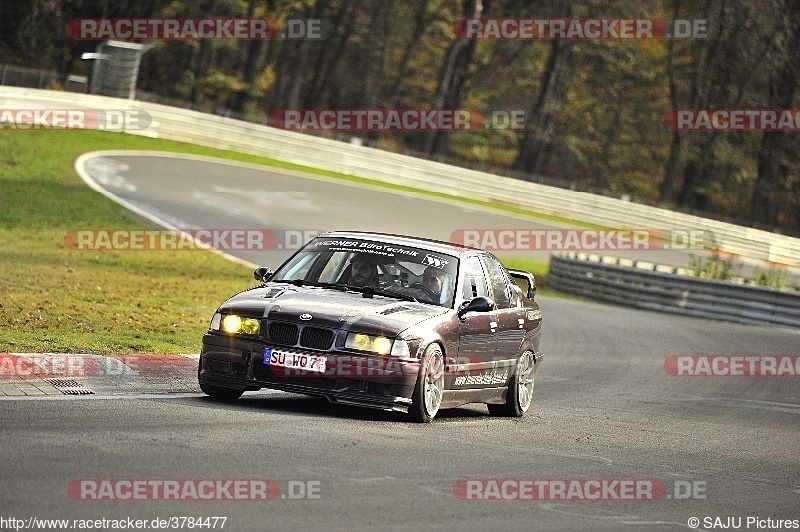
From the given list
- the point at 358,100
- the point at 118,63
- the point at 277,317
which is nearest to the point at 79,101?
the point at 118,63

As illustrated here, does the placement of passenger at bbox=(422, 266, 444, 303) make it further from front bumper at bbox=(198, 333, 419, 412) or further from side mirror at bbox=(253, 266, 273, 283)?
side mirror at bbox=(253, 266, 273, 283)

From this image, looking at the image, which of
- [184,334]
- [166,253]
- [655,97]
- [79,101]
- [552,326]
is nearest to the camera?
[184,334]

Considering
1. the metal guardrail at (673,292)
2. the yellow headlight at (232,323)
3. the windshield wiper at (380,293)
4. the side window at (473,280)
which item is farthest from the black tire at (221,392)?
the metal guardrail at (673,292)

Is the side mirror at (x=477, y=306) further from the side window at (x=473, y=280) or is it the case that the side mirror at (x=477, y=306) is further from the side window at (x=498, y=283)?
the side window at (x=498, y=283)

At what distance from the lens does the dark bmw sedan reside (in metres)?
9.73

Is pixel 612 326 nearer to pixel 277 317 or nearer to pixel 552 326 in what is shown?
pixel 552 326

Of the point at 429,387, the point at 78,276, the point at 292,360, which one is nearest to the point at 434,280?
the point at 429,387

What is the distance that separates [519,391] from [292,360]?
2.93m

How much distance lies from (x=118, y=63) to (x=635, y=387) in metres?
31.4

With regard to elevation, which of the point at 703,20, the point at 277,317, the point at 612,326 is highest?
the point at 703,20

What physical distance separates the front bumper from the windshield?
109 cm

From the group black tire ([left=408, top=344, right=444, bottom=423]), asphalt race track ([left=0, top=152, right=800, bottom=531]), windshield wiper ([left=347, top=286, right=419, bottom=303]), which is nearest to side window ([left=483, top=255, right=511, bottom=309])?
asphalt race track ([left=0, top=152, right=800, bottom=531])

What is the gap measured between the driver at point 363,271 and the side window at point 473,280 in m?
0.76

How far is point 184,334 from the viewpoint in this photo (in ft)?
48.7
